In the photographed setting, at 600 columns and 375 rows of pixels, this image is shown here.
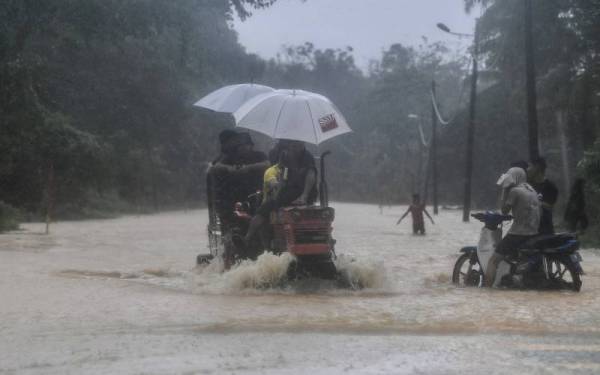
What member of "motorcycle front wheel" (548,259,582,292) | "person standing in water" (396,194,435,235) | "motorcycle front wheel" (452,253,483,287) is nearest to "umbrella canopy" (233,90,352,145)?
"motorcycle front wheel" (452,253,483,287)

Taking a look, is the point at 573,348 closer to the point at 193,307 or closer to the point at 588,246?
the point at 193,307

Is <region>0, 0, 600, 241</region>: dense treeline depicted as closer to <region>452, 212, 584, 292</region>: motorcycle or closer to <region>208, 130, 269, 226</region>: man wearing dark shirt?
<region>208, 130, 269, 226</region>: man wearing dark shirt

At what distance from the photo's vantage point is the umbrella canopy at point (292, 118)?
448 inches

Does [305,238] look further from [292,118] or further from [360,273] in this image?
[292,118]

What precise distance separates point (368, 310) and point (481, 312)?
109 centimetres

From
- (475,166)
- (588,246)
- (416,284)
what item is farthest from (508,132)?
(416,284)

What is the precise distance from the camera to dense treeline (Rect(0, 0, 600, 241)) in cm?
3212

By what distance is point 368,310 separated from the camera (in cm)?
955

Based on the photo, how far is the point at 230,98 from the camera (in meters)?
13.6

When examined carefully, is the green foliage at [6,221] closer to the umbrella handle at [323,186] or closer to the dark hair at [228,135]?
the dark hair at [228,135]

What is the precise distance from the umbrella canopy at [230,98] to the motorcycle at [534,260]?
3.89m

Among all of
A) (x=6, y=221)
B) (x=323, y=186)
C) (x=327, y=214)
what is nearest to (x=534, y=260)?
(x=327, y=214)

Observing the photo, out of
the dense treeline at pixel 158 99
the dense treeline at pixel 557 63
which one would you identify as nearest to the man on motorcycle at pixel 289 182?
the dense treeline at pixel 158 99

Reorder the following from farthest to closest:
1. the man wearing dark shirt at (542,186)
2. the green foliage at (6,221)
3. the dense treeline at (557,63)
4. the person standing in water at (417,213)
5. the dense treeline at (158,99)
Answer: the dense treeline at (557,63) → the dense treeline at (158,99) → the person standing in water at (417,213) → the green foliage at (6,221) → the man wearing dark shirt at (542,186)
